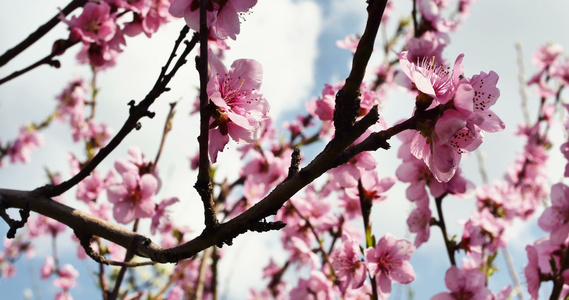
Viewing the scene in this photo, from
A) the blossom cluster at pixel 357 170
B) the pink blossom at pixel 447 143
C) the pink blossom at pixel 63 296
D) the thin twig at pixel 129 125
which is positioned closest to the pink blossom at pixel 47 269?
the pink blossom at pixel 63 296

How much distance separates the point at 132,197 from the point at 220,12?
143cm

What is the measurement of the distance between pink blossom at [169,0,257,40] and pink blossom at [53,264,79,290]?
567 centimetres

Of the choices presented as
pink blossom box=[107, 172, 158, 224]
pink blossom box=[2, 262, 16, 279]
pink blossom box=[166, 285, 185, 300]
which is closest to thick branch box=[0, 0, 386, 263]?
pink blossom box=[107, 172, 158, 224]

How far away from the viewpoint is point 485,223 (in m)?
2.86

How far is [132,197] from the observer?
2346mm

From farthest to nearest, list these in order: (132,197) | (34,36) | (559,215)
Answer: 1. (132,197)
2. (559,215)
3. (34,36)

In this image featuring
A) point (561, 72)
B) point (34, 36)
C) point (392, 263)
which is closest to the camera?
point (34, 36)

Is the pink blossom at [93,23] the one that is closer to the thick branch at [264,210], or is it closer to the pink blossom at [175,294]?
the thick branch at [264,210]

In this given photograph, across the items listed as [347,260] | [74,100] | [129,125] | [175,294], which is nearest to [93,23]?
[129,125]

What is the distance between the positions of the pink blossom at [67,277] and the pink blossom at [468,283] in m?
5.32

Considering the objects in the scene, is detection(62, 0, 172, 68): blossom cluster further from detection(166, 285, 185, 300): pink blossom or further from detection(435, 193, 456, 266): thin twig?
detection(166, 285, 185, 300): pink blossom

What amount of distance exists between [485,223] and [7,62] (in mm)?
2895

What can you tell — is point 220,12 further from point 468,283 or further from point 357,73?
point 468,283

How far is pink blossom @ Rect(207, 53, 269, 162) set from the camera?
1139 millimetres
